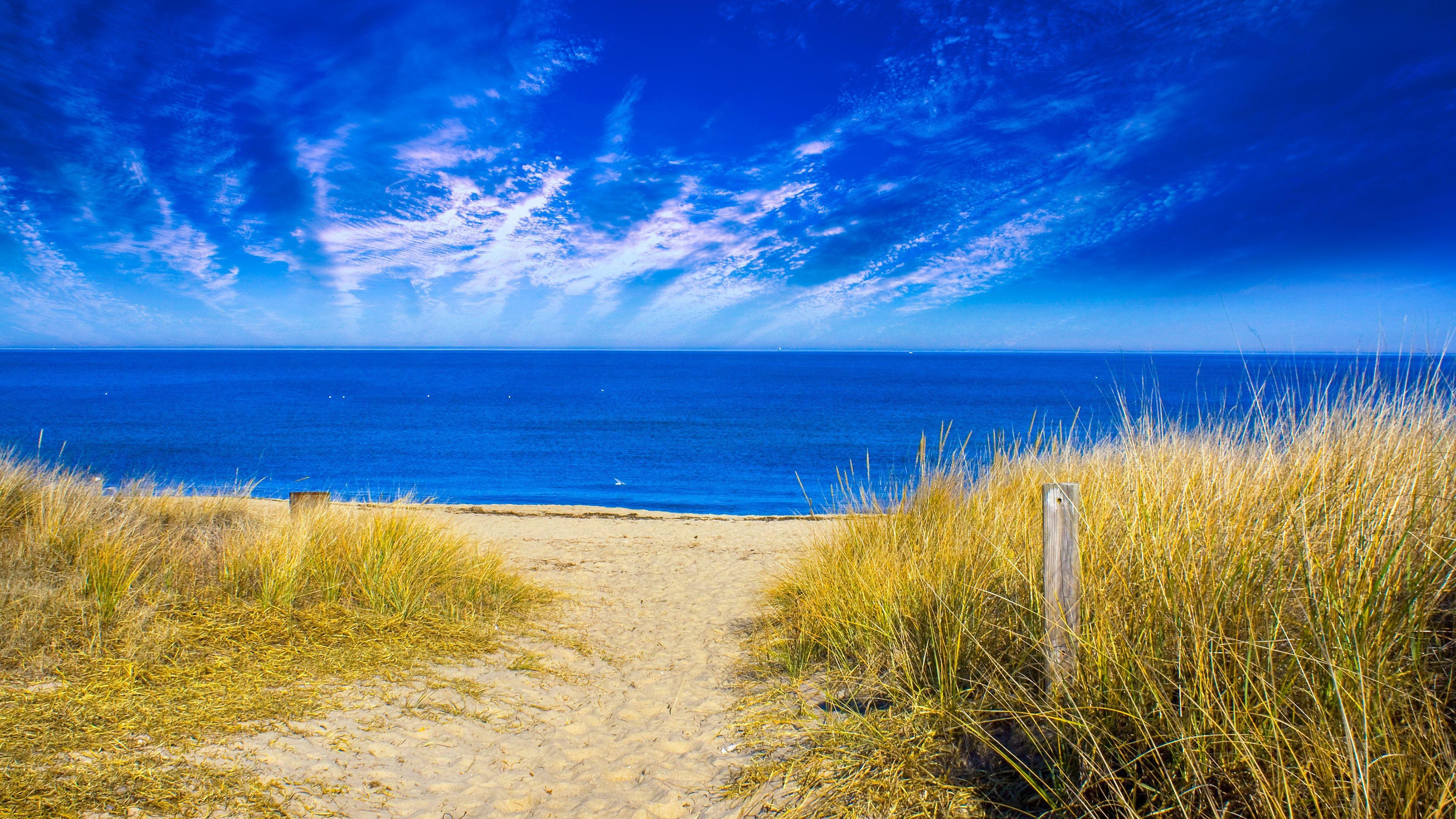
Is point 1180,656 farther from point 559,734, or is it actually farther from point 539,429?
point 539,429

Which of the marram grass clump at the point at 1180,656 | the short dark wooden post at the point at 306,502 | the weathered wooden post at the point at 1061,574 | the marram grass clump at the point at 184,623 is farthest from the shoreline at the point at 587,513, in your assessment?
the weathered wooden post at the point at 1061,574

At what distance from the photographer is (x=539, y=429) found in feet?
119

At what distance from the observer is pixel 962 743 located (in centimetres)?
349

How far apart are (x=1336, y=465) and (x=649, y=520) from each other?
470 inches

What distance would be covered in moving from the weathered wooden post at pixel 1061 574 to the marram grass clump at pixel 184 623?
364cm

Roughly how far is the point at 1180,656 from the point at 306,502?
23.2ft

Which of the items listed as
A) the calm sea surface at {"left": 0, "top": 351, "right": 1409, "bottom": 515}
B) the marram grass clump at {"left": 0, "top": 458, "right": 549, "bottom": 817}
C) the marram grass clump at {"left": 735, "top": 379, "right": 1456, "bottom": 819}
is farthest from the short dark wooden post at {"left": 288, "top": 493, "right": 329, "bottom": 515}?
the marram grass clump at {"left": 735, "top": 379, "right": 1456, "bottom": 819}

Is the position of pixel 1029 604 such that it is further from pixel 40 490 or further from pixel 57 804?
pixel 40 490

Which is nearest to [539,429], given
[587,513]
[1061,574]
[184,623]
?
[587,513]

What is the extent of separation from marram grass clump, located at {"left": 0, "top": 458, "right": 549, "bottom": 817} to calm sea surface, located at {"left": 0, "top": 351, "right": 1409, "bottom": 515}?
452cm

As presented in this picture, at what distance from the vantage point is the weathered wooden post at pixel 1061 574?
3148 millimetres

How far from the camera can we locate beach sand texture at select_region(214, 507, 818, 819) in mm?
3602

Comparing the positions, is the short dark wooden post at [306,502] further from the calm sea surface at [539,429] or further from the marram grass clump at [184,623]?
the calm sea surface at [539,429]

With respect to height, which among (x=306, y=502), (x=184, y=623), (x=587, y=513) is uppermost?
(x=306, y=502)
